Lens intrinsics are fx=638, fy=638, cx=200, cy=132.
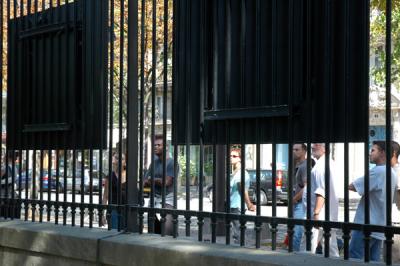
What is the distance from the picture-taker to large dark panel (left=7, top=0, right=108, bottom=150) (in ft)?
17.0

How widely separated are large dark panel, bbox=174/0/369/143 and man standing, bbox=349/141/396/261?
64 centimetres

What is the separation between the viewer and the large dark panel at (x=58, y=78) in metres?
5.18

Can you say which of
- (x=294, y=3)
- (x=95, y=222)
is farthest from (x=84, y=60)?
(x=294, y=3)

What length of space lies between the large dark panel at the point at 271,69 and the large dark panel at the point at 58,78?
3.07ft

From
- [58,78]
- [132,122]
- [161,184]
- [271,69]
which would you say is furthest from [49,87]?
[271,69]

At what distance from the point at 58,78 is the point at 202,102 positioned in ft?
5.53

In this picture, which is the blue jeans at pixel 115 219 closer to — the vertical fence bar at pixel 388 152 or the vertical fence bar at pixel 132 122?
the vertical fence bar at pixel 132 122

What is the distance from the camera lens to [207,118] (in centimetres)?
429

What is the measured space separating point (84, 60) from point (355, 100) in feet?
8.36

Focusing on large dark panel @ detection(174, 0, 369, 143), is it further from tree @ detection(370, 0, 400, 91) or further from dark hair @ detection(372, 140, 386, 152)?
tree @ detection(370, 0, 400, 91)

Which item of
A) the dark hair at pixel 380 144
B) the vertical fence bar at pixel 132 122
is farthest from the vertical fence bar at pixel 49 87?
the dark hair at pixel 380 144

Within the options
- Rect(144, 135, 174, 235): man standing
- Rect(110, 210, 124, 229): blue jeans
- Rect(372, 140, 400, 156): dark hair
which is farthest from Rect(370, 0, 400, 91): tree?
Rect(110, 210, 124, 229): blue jeans

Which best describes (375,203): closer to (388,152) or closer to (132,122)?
(388,152)

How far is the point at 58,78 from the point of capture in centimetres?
548
